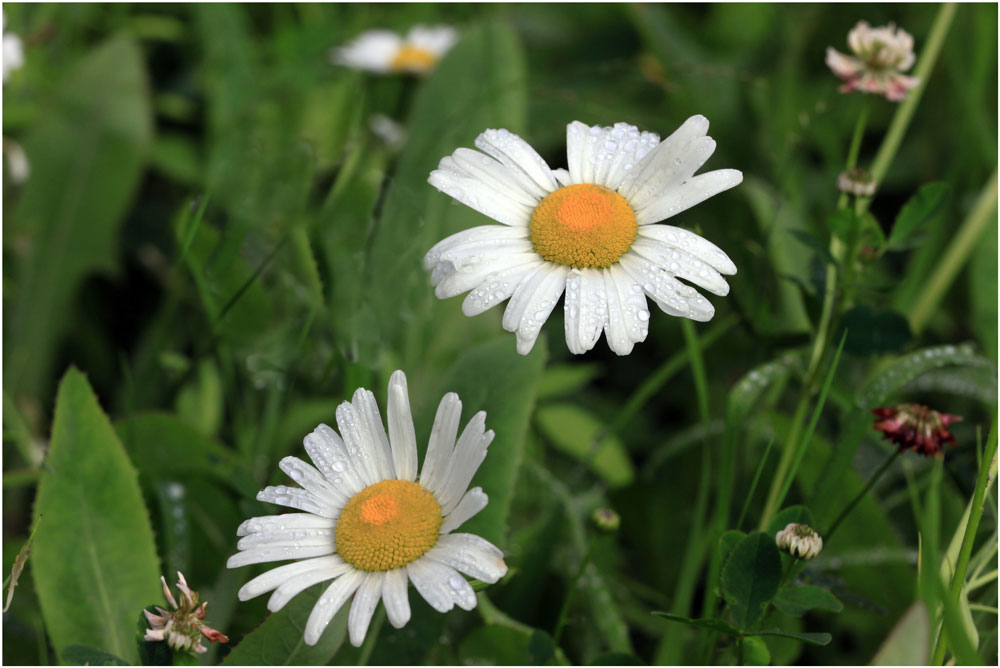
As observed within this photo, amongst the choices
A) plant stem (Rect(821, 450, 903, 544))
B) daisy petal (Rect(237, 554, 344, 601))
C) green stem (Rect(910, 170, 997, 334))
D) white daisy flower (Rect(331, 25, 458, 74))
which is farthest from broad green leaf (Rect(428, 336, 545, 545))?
white daisy flower (Rect(331, 25, 458, 74))

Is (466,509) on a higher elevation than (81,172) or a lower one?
lower

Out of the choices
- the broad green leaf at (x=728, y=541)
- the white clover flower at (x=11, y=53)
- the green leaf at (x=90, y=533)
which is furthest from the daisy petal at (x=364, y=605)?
the white clover flower at (x=11, y=53)

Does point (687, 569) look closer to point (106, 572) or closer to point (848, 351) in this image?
point (848, 351)

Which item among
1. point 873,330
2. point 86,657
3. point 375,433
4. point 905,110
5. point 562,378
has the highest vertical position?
point 905,110

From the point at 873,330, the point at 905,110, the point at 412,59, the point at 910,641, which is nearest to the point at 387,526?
the point at 910,641

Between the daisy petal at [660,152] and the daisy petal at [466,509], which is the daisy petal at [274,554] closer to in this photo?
the daisy petal at [466,509]

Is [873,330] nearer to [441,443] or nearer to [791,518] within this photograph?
[791,518]

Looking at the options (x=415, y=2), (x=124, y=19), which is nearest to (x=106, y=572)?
(x=124, y=19)
